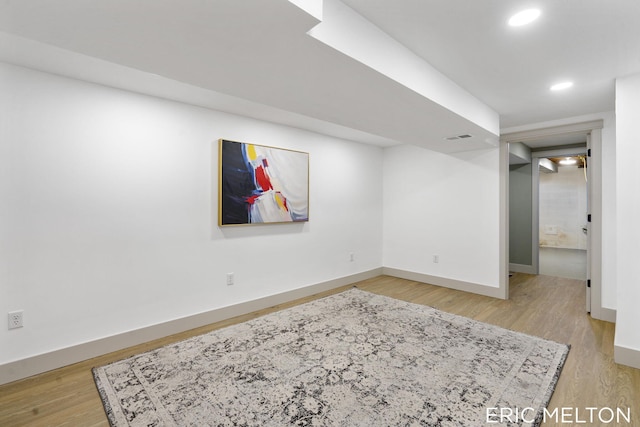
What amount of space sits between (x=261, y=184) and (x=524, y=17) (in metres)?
2.90

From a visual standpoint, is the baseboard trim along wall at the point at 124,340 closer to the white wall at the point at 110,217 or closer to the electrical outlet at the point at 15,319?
the white wall at the point at 110,217

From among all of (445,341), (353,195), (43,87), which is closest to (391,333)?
(445,341)

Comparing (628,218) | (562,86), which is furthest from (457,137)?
(628,218)

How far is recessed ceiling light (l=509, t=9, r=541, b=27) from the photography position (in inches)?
67.9

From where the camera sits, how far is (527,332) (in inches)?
122

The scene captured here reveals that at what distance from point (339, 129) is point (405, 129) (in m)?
1.22

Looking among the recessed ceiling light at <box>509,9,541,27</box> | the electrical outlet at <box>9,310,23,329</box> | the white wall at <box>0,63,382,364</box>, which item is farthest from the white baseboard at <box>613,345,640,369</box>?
the electrical outlet at <box>9,310,23,329</box>

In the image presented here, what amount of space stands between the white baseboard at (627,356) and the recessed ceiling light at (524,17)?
2.69m

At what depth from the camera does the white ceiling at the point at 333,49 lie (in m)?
1.32

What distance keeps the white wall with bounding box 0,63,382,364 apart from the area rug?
548 mm

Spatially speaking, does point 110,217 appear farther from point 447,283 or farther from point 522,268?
point 522,268

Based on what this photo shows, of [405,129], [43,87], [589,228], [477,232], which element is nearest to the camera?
[43,87]

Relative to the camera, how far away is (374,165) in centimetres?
554

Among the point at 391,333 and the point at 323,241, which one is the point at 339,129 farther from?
the point at 391,333
